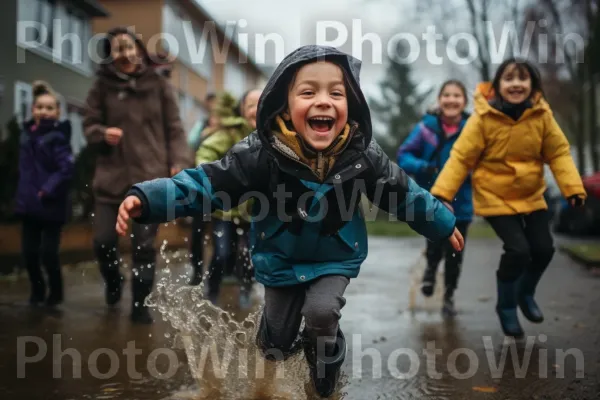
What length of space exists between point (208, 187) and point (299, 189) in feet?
1.33

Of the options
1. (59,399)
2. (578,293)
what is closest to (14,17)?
(578,293)

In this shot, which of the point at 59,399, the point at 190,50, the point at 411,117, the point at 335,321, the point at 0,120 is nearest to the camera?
the point at 335,321

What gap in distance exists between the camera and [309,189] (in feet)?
11.9

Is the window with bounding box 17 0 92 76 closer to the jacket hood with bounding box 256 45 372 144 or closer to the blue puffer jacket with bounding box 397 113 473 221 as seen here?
the blue puffer jacket with bounding box 397 113 473 221

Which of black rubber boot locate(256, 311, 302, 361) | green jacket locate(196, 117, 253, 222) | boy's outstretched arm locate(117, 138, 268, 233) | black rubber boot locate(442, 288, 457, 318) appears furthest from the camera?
green jacket locate(196, 117, 253, 222)

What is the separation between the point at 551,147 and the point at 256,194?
2.64 m

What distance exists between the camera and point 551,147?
5523 mm

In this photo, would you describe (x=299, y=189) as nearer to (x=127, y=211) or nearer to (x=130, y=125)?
(x=127, y=211)

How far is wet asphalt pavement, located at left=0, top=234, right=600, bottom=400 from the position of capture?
4.23m

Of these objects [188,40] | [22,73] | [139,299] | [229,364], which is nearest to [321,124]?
[229,364]

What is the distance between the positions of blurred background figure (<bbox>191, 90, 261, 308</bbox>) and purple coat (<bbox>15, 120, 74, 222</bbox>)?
119cm

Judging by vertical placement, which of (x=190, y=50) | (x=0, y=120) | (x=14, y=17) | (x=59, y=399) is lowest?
(x=59, y=399)

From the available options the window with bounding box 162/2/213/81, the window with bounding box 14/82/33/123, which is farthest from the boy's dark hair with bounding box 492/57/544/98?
the window with bounding box 162/2/213/81

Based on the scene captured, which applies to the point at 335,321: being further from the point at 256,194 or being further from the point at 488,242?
the point at 488,242
